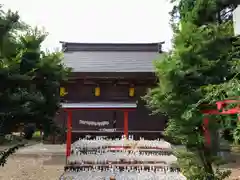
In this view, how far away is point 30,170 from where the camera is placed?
8.93m

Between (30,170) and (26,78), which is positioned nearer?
(26,78)

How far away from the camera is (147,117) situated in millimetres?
14812

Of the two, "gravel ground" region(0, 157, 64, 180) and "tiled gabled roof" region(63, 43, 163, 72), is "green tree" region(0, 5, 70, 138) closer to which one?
"gravel ground" region(0, 157, 64, 180)

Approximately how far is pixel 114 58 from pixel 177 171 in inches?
428

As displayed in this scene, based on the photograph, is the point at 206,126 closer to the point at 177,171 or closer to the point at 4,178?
the point at 177,171

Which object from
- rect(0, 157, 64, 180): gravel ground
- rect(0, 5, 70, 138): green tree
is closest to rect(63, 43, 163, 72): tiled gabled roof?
rect(0, 157, 64, 180): gravel ground

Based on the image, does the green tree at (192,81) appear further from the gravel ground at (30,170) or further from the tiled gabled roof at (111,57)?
the tiled gabled roof at (111,57)

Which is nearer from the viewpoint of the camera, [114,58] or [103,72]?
[103,72]

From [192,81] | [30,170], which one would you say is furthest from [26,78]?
[30,170]

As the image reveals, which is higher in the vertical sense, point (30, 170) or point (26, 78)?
point (26, 78)

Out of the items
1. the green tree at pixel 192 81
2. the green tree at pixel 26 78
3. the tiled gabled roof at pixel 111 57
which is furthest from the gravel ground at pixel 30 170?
the tiled gabled roof at pixel 111 57

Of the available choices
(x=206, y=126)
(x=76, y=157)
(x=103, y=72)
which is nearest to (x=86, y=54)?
(x=103, y=72)

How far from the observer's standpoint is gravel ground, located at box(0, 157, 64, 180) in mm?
8039

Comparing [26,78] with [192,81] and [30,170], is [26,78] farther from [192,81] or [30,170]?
[30,170]
